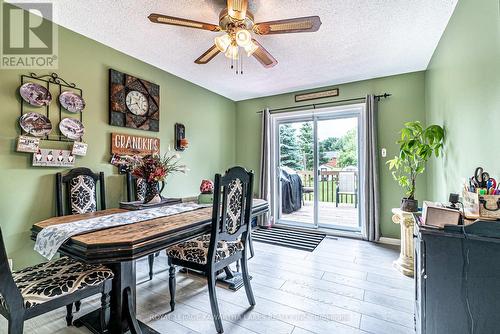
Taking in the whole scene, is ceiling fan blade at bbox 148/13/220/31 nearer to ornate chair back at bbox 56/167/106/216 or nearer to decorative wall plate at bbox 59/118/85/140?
decorative wall plate at bbox 59/118/85/140

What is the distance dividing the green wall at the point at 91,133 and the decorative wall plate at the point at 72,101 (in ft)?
0.27

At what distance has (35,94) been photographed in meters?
2.09

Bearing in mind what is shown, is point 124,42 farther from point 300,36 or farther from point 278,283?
point 278,283

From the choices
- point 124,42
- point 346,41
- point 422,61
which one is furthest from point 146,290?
point 422,61

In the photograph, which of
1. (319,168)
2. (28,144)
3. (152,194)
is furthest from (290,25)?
(319,168)

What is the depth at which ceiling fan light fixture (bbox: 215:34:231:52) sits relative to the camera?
1883 mm

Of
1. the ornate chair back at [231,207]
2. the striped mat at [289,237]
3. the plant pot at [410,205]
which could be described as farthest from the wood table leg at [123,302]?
the plant pot at [410,205]

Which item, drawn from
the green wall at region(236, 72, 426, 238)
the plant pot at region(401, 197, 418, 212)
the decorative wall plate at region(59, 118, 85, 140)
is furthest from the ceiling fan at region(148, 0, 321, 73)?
the green wall at region(236, 72, 426, 238)

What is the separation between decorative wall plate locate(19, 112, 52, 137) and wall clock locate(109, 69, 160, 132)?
0.61 m

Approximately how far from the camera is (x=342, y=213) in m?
4.29

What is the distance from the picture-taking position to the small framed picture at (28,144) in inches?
77.9

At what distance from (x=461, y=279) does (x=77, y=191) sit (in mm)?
2928

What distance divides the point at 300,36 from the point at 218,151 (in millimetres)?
2514

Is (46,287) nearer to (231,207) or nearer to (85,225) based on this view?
(85,225)
